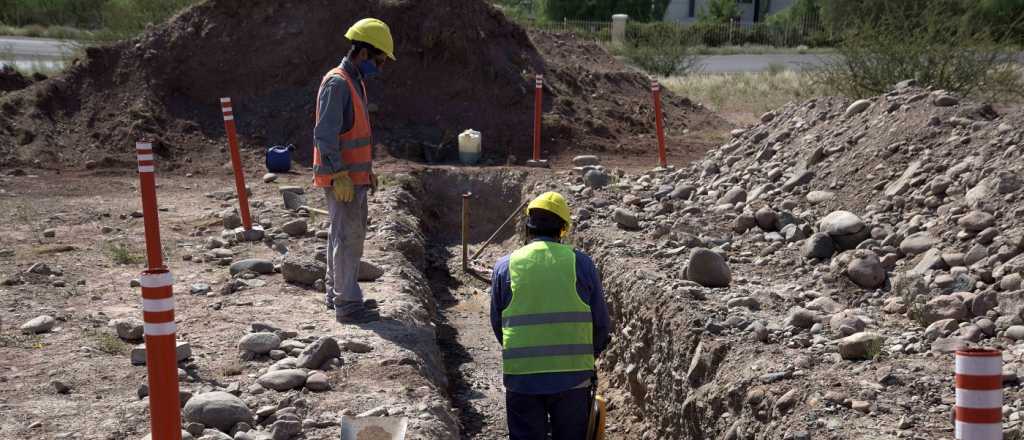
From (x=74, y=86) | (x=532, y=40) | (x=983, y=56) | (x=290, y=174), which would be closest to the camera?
(x=983, y=56)

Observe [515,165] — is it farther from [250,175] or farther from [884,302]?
[884,302]

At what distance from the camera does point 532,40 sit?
20.6 meters

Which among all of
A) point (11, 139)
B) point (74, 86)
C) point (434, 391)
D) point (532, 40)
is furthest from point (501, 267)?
point (532, 40)

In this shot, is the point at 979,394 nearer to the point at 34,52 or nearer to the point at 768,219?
the point at 768,219

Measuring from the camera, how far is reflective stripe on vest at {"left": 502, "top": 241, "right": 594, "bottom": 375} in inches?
188

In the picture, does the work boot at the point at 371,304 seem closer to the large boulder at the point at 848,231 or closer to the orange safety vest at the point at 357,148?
the orange safety vest at the point at 357,148

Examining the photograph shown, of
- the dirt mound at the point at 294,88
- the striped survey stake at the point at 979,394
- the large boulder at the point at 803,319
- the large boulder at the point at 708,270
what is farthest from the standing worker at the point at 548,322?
the dirt mound at the point at 294,88

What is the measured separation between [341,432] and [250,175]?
32.8 feet

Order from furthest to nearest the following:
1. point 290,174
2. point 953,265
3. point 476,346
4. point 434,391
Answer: point 290,174 < point 476,346 < point 953,265 < point 434,391

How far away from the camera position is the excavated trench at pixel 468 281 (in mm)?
7746

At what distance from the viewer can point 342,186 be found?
6.79 meters

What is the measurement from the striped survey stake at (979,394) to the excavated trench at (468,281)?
4.03 metres

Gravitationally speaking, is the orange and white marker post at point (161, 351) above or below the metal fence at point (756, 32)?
below

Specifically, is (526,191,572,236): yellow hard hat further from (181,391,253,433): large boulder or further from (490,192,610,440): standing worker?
(181,391,253,433): large boulder
